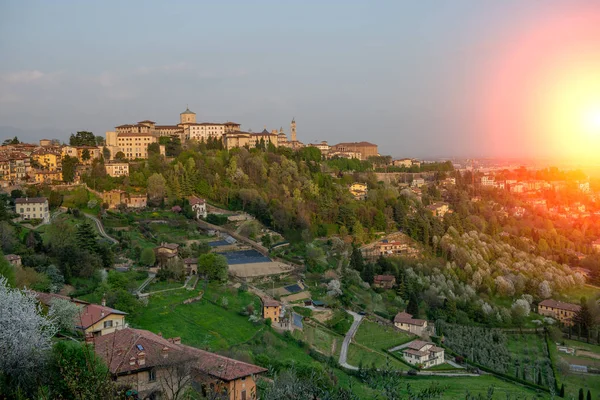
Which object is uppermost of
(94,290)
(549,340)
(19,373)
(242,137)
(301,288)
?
(242,137)

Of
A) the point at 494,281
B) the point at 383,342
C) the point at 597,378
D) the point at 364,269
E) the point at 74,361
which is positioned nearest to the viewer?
the point at 74,361

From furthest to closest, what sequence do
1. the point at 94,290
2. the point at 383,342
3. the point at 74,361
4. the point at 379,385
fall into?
the point at 383,342
the point at 94,290
the point at 74,361
the point at 379,385

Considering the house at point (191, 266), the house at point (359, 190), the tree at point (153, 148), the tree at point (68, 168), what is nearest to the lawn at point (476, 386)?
the house at point (191, 266)

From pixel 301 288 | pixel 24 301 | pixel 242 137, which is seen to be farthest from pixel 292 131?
pixel 24 301

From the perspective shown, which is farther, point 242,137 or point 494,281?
point 242,137

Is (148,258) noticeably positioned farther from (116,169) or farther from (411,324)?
(116,169)

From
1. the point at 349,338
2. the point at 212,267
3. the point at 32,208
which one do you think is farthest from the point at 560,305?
the point at 32,208

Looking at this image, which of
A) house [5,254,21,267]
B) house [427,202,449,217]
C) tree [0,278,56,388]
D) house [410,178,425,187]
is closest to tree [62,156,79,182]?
house [5,254,21,267]

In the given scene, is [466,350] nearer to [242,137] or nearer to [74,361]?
[74,361]
